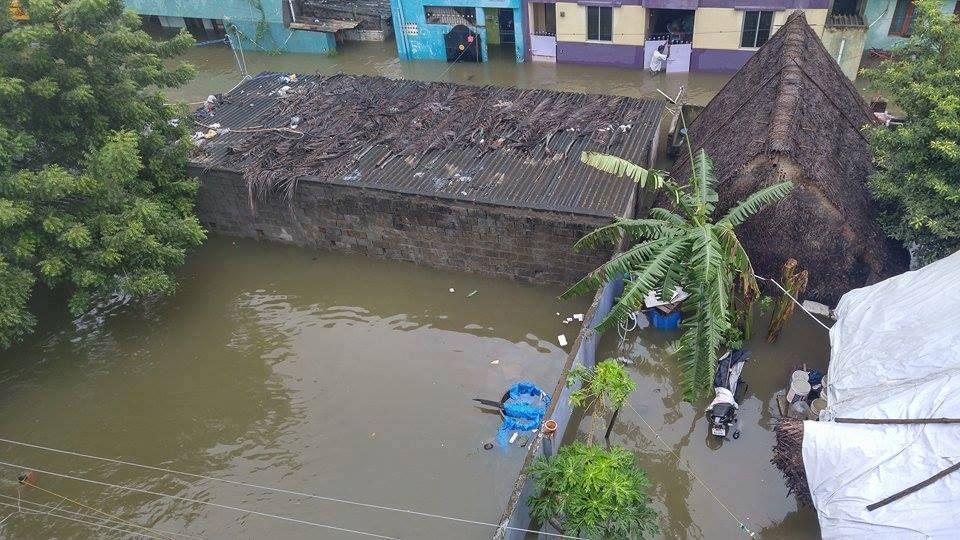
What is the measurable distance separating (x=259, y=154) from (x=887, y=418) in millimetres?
13072

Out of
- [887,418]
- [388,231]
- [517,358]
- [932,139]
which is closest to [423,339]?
[517,358]

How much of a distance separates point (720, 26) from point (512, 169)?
11.8 meters

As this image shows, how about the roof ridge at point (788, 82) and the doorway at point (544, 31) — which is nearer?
the roof ridge at point (788, 82)

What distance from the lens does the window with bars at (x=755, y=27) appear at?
1959 centimetres

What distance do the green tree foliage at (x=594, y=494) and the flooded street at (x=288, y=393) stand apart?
1721mm

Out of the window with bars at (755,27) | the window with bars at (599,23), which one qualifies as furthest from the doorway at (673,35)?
the window with bars at (755,27)

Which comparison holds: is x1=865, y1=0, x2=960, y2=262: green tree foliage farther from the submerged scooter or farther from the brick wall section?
the brick wall section

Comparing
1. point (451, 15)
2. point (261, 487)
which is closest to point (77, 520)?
point (261, 487)

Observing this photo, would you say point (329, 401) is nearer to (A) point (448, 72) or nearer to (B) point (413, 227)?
(B) point (413, 227)

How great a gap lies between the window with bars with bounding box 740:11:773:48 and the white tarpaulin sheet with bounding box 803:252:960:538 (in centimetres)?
1368

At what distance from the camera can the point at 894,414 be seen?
6.77 metres

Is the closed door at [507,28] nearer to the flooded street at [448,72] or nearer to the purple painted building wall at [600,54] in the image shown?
the flooded street at [448,72]

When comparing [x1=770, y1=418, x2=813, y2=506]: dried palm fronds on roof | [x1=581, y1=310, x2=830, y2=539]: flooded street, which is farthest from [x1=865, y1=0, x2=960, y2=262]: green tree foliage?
[x1=770, y1=418, x2=813, y2=506]: dried palm fronds on roof

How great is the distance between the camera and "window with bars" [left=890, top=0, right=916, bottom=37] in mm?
19141
